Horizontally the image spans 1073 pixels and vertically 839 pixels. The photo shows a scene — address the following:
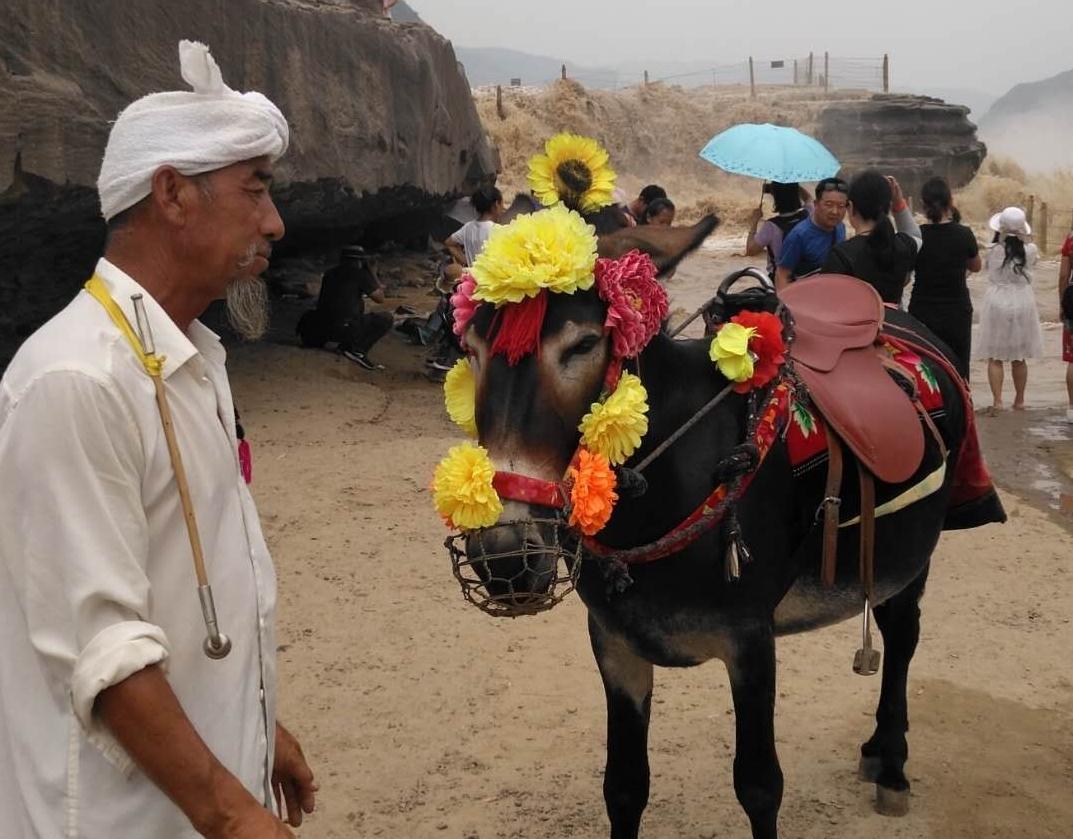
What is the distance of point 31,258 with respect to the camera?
750 centimetres

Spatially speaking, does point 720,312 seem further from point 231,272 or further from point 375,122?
point 375,122

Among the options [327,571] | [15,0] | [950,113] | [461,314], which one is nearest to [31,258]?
[15,0]

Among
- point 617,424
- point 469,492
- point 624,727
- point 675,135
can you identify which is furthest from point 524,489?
point 675,135

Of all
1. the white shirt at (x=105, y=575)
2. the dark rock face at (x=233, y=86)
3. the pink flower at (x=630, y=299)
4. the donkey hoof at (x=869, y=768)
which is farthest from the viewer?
the dark rock face at (x=233, y=86)

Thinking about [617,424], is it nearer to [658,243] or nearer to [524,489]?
[524,489]

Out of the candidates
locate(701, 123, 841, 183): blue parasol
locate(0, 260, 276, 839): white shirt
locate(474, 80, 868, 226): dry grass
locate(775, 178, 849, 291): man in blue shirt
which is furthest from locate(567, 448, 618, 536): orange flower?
locate(474, 80, 868, 226): dry grass

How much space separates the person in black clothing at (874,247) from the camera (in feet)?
20.0

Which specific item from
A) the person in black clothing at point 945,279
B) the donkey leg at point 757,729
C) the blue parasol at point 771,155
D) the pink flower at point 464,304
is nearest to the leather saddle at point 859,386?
the donkey leg at point 757,729

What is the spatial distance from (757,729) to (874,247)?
142 inches

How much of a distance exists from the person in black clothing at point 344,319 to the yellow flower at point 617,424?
26.8 feet

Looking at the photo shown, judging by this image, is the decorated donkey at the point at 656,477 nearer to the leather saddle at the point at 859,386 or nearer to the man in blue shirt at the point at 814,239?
the leather saddle at the point at 859,386

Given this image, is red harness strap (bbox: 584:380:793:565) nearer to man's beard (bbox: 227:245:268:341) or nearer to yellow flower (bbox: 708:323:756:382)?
yellow flower (bbox: 708:323:756:382)

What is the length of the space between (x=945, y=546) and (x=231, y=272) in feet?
18.8

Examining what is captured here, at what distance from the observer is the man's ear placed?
6.09ft
